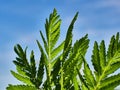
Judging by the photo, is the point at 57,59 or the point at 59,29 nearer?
the point at 57,59

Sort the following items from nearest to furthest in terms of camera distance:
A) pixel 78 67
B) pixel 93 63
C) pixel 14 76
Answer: pixel 93 63 < pixel 78 67 < pixel 14 76

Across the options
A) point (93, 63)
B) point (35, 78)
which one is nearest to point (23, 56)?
point (35, 78)

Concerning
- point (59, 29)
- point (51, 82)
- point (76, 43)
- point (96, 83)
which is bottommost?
point (96, 83)

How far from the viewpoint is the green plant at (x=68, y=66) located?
92.6 inches

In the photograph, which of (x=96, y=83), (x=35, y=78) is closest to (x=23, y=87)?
(x=35, y=78)

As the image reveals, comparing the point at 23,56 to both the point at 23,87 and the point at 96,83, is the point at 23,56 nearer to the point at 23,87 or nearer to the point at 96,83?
the point at 23,87

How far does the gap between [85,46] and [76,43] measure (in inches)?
2.9

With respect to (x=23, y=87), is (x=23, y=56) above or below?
above

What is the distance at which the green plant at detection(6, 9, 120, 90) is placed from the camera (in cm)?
235

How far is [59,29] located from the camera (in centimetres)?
279

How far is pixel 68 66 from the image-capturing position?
2.39 m

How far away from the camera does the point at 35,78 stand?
8.52 feet

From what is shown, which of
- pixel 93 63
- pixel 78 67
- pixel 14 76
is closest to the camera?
pixel 93 63

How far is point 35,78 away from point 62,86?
29 centimetres
